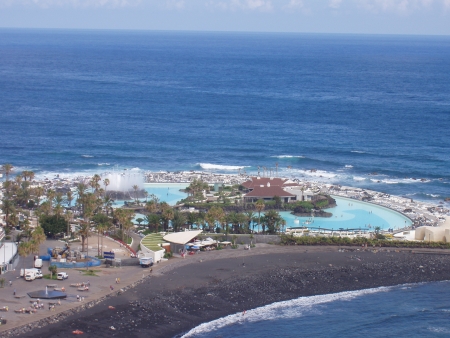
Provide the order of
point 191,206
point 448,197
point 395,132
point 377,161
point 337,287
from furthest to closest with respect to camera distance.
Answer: point 395,132
point 377,161
point 448,197
point 191,206
point 337,287

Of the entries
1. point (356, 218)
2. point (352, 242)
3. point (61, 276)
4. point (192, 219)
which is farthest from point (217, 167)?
point (61, 276)

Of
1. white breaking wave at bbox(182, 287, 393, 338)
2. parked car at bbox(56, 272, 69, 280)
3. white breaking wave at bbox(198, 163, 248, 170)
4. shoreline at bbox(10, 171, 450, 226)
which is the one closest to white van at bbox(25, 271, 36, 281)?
parked car at bbox(56, 272, 69, 280)

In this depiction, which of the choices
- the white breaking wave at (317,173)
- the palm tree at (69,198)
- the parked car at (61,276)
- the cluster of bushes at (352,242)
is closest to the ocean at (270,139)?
the white breaking wave at (317,173)

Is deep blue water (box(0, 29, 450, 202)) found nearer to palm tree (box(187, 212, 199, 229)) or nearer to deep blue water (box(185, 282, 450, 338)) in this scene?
palm tree (box(187, 212, 199, 229))

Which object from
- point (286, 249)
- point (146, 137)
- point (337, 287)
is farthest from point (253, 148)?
point (337, 287)

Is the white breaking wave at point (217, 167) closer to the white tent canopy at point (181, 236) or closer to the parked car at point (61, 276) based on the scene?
the white tent canopy at point (181, 236)

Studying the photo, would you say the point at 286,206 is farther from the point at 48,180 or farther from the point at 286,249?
the point at 48,180
